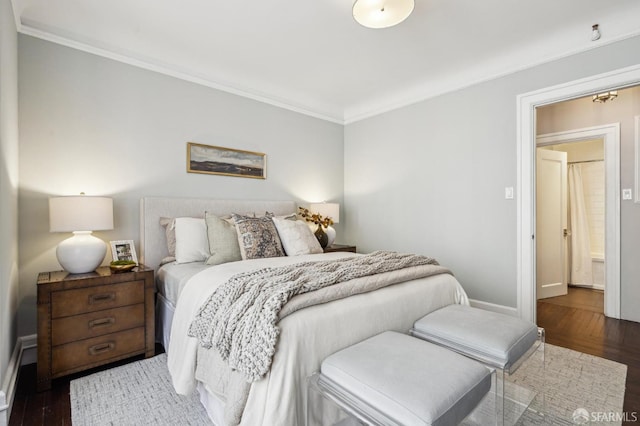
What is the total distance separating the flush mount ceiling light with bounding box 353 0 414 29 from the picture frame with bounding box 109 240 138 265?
2.63 metres

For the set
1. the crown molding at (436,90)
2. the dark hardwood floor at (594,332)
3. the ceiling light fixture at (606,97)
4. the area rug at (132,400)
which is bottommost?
the dark hardwood floor at (594,332)

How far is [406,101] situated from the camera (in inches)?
157

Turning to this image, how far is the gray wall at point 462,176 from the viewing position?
308 cm

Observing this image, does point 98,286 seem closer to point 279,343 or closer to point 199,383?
point 199,383

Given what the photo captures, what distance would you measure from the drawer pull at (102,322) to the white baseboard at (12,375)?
438 millimetres

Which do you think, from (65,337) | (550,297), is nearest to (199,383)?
(65,337)

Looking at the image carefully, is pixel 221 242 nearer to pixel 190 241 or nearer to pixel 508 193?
pixel 190 241

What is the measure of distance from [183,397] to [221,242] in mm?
1156

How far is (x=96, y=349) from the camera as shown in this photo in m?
2.18

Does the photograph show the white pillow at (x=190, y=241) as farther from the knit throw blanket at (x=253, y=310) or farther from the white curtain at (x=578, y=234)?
the white curtain at (x=578, y=234)

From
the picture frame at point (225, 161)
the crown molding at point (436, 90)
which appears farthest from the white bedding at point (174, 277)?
the crown molding at point (436, 90)

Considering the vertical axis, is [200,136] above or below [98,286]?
above

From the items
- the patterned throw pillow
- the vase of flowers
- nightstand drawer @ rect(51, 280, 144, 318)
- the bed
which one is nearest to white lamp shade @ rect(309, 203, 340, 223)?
the vase of flowers

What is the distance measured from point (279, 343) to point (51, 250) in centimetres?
228
